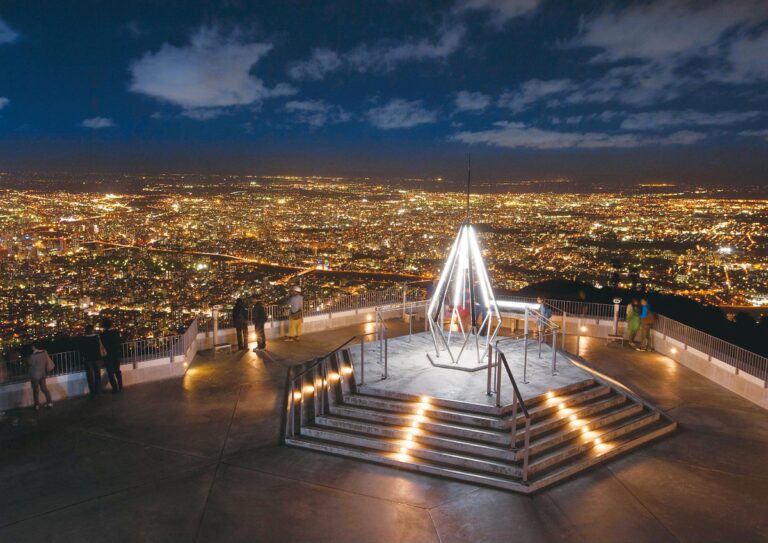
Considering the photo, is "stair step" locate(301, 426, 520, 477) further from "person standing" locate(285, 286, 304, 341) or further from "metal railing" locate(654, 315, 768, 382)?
"metal railing" locate(654, 315, 768, 382)

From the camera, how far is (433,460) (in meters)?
8.09

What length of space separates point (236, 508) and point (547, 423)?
5003 mm

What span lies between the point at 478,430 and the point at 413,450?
111cm

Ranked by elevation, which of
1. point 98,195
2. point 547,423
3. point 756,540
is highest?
point 98,195

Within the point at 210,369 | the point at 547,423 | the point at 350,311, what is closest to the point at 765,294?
the point at 350,311

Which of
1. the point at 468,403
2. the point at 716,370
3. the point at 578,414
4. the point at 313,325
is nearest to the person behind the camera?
the point at 468,403

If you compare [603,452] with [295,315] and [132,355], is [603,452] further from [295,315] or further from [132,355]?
[132,355]

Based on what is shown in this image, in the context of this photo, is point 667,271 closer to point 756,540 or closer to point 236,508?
point 756,540

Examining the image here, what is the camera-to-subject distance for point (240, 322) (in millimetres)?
13969

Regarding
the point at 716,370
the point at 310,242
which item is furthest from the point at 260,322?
the point at 310,242

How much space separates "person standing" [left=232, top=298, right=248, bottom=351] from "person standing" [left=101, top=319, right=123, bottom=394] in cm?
340

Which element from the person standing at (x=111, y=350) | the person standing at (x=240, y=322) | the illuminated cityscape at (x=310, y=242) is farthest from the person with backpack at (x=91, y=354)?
the illuminated cityscape at (x=310, y=242)

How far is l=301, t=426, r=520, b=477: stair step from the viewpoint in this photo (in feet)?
25.4

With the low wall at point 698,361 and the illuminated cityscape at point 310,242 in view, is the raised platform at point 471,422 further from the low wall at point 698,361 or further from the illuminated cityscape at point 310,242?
the illuminated cityscape at point 310,242
